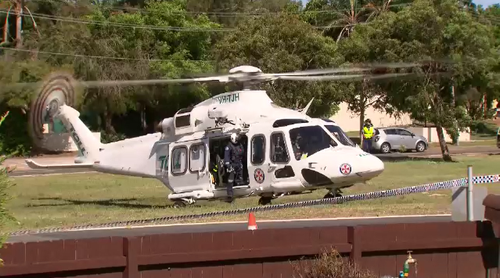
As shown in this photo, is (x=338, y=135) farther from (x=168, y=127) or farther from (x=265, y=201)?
(x=168, y=127)

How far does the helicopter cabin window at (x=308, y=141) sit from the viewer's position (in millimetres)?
18594

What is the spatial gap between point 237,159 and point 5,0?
3772cm

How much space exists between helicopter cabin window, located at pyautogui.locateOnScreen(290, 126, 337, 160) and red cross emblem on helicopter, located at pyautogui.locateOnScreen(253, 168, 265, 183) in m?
1.02

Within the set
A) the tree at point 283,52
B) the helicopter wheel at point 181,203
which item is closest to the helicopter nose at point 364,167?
the helicopter wheel at point 181,203

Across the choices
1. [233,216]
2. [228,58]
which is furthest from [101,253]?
[228,58]

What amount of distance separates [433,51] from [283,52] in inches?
280

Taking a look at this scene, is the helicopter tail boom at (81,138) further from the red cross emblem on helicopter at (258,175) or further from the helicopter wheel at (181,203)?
the red cross emblem on helicopter at (258,175)

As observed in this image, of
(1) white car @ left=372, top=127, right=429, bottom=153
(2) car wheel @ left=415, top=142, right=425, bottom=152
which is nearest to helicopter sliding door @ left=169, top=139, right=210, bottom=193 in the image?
(1) white car @ left=372, top=127, right=429, bottom=153

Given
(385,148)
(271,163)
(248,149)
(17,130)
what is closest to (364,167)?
(271,163)

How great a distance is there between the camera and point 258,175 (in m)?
19.2

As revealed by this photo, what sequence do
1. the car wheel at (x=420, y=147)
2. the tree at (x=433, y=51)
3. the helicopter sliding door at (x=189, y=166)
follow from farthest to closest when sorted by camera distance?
the car wheel at (x=420, y=147) → the tree at (x=433, y=51) → the helicopter sliding door at (x=189, y=166)

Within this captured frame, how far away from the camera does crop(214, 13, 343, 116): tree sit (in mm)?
37594

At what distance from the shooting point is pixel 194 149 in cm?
2062

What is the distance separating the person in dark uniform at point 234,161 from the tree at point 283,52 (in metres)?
17.8
